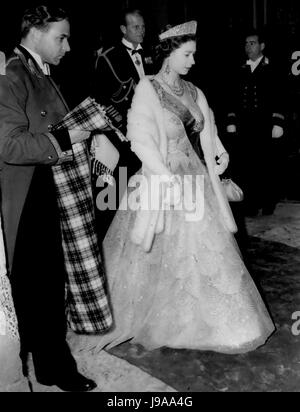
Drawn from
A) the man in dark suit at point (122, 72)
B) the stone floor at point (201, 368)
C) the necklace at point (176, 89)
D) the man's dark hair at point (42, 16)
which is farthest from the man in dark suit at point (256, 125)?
the man's dark hair at point (42, 16)

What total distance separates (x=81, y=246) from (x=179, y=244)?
0.74 m

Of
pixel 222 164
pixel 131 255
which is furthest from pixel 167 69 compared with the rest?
pixel 131 255

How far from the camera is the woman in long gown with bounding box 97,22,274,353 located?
8.88 ft

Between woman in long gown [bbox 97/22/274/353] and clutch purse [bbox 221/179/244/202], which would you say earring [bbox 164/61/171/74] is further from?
clutch purse [bbox 221/179/244/202]

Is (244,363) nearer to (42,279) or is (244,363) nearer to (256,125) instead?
(42,279)

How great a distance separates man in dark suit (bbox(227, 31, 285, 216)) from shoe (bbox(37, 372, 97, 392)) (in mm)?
3893

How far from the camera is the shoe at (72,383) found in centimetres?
239

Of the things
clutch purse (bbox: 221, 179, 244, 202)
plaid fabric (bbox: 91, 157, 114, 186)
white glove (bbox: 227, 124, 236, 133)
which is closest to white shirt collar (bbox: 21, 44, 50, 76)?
plaid fabric (bbox: 91, 157, 114, 186)

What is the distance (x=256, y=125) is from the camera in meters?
5.64

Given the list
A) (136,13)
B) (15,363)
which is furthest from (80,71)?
(15,363)

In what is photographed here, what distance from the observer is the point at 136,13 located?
15.0ft

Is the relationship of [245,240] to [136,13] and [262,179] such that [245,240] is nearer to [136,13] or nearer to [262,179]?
[262,179]

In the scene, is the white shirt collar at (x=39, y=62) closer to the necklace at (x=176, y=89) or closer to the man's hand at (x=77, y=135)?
the man's hand at (x=77, y=135)

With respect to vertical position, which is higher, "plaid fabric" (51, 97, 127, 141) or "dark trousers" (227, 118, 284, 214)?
"plaid fabric" (51, 97, 127, 141)
